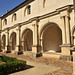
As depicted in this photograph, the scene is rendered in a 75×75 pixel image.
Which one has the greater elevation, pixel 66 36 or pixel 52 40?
pixel 66 36

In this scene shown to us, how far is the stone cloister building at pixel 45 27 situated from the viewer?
9953 millimetres

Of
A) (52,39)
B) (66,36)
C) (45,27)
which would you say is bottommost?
(52,39)

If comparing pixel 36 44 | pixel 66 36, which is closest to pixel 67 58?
pixel 66 36

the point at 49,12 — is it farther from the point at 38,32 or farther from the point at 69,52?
the point at 69,52

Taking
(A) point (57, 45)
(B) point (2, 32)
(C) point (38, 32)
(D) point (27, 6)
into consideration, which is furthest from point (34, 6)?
(B) point (2, 32)

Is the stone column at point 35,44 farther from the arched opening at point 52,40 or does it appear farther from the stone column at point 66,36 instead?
the stone column at point 66,36

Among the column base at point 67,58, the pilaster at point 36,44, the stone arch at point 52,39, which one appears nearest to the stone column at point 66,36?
the column base at point 67,58

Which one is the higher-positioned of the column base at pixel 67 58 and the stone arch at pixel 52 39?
the stone arch at pixel 52 39

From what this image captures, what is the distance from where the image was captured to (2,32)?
23.8 meters

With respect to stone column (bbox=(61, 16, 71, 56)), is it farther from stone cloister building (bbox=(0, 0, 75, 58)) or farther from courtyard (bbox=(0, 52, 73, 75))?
courtyard (bbox=(0, 52, 73, 75))

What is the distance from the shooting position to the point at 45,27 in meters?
13.1

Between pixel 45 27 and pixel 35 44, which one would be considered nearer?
pixel 45 27

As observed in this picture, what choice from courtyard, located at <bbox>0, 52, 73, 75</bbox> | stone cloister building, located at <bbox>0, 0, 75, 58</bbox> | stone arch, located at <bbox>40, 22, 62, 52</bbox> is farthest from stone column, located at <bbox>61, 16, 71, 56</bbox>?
stone arch, located at <bbox>40, 22, 62, 52</bbox>

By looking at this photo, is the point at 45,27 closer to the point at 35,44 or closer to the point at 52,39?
the point at 35,44
